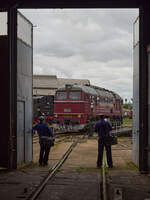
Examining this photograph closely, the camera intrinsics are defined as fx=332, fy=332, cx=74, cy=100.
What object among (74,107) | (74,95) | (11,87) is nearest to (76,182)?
(11,87)

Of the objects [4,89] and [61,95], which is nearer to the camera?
[4,89]

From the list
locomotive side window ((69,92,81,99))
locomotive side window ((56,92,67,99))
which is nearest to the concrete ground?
locomotive side window ((69,92,81,99))

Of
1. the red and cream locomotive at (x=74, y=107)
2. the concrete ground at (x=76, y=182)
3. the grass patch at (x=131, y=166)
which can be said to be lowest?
the grass patch at (x=131, y=166)

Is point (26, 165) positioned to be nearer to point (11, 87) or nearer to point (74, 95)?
point (11, 87)

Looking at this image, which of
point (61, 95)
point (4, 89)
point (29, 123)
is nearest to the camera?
point (4, 89)

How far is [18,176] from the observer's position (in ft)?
30.9

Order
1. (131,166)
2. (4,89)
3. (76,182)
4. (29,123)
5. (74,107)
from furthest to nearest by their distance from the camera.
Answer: (74,107) → (29,123) → (131,166) → (4,89) → (76,182)

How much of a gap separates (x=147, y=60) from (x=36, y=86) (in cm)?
4542

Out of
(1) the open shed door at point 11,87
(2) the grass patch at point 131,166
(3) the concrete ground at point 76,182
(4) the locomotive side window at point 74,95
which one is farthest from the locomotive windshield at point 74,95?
(1) the open shed door at point 11,87

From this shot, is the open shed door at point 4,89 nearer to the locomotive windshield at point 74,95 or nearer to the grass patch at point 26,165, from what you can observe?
the grass patch at point 26,165

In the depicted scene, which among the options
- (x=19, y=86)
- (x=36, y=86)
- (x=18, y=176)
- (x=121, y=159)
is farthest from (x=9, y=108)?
(x=36, y=86)

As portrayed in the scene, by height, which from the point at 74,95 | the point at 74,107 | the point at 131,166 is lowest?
the point at 131,166

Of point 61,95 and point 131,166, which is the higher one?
point 61,95
